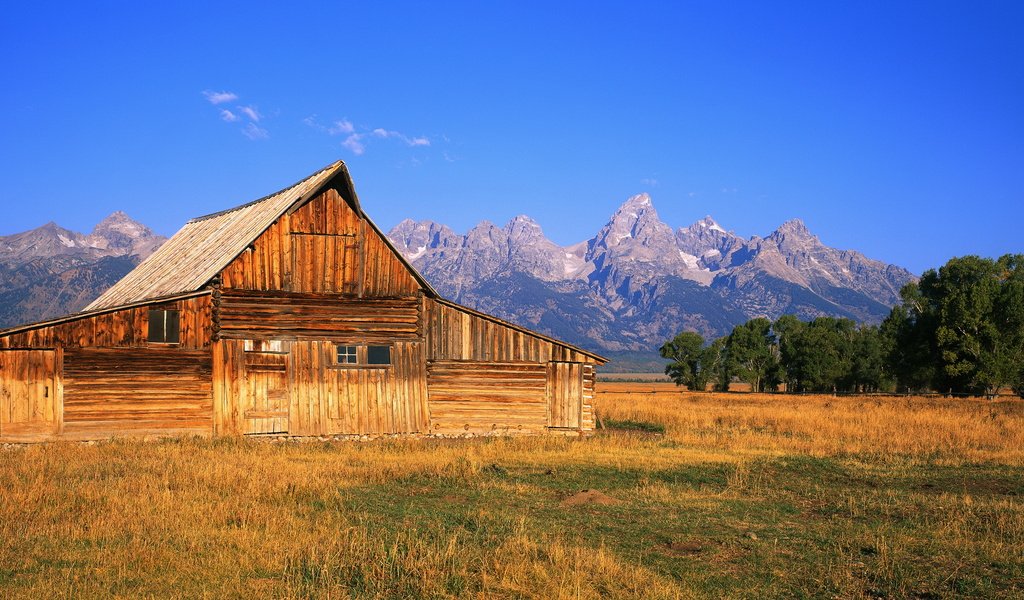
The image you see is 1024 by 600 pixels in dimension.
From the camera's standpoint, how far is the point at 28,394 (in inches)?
926

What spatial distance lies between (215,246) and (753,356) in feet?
254

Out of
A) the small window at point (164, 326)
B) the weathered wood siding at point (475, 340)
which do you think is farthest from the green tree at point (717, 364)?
the small window at point (164, 326)

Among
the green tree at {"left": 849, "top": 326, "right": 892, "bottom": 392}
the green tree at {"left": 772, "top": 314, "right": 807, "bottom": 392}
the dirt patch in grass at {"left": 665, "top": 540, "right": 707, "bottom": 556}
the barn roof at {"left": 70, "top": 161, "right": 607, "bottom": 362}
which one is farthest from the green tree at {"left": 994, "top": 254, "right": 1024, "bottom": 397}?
the dirt patch in grass at {"left": 665, "top": 540, "right": 707, "bottom": 556}

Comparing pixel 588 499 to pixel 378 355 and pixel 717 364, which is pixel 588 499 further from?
pixel 717 364

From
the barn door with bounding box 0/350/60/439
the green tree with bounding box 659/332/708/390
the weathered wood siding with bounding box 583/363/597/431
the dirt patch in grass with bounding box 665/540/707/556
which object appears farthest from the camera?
the green tree with bounding box 659/332/708/390

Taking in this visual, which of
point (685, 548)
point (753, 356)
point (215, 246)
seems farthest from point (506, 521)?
point (753, 356)

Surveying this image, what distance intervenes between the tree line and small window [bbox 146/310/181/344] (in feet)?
169

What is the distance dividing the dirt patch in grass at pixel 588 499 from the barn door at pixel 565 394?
1335 centimetres

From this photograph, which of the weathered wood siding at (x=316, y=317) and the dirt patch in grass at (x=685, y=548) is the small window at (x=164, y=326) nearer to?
Result: the weathered wood siding at (x=316, y=317)

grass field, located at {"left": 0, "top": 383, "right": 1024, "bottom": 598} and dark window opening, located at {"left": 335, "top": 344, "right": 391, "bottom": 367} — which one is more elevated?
dark window opening, located at {"left": 335, "top": 344, "right": 391, "bottom": 367}

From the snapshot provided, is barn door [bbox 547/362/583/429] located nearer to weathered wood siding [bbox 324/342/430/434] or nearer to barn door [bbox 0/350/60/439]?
weathered wood siding [bbox 324/342/430/434]

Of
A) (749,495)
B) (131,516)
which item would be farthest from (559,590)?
(749,495)

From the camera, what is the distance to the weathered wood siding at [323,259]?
2645 centimetres

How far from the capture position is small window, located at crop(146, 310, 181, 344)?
2511 cm
